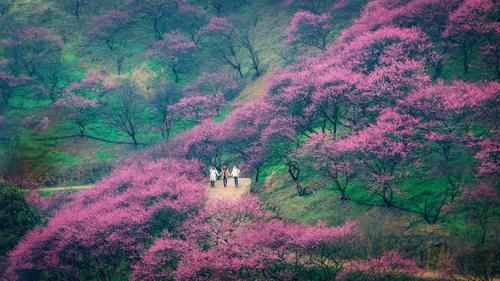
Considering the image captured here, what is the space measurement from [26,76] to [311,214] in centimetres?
4545

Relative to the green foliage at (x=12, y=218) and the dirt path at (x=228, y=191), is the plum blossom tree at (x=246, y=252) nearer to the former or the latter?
the dirt path at (x=228, y=191)

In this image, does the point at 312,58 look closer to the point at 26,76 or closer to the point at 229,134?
the point at 229,134

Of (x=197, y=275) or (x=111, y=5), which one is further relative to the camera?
(x=111, y=5)

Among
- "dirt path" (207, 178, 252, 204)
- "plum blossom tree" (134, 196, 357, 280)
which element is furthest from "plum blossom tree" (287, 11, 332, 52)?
"plum blossom tree" (134, 196, 357, 280)

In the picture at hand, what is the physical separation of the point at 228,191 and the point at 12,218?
18908 millimetres

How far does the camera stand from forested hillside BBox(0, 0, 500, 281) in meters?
27.9

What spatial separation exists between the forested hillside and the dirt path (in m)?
0.77

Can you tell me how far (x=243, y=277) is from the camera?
27.5 metres

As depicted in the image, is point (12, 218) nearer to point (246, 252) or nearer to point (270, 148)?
point (246, 252)

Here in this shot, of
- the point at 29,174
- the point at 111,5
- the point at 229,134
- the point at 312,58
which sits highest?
the point at 111,5

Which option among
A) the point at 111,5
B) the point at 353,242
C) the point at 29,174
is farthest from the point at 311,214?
the point at 111,5

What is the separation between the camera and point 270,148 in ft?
126

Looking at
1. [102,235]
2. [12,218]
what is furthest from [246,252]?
[12,218]

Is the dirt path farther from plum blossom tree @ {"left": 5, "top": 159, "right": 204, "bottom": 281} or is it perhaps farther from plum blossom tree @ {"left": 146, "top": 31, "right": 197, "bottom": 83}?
plum blossom tree @ {"left": 146, "top": 31, "right": 197, "bottom": 83}
